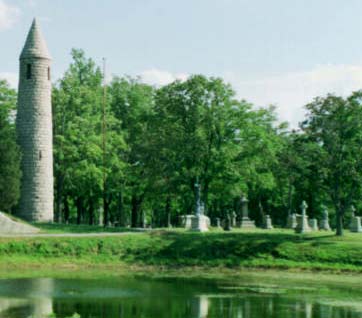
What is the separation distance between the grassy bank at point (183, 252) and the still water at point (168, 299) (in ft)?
22.7

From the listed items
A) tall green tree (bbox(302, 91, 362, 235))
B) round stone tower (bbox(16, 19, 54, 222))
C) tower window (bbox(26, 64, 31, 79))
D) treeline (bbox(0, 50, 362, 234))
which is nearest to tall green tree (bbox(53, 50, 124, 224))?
treeline (bbox(0, 50, 362, 234))

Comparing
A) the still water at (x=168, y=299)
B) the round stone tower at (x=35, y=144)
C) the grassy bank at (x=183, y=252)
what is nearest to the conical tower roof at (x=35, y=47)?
the round stone tower at (x=35, y=144)

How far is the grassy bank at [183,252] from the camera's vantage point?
39.5 meters

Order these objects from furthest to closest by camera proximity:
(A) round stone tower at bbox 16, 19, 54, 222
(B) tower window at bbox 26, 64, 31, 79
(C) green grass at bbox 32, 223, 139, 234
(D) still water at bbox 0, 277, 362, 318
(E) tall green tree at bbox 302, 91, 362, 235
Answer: (B) tower window at bbox 26, 64, 31, 79, (A) round stone tower at bbox 16, 19, 54, 222, (C) green grass at bbox 32, 223, 139, 234, (E) tall green tree at bbox 302, 91, 362, 235, (D) still water at bbox 0, 277, 362, 318

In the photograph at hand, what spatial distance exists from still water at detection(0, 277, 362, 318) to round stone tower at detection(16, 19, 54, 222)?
2337 cm

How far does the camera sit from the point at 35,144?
55.0 meters

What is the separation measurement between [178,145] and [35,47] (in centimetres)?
1443

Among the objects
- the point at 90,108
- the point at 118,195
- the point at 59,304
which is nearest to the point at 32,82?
the point at 90,108

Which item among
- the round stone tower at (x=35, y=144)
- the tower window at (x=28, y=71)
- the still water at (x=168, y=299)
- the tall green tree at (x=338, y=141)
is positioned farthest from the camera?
the tower window at (x=28, y=71)

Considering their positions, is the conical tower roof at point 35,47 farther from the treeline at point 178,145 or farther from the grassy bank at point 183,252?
the grassy bank at point 183,252

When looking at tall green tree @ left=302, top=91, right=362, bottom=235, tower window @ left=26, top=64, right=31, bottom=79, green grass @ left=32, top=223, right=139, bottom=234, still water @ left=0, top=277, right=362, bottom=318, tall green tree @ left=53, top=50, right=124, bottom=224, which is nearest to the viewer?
still water @ left=0, top=277, right=362, bottom=318

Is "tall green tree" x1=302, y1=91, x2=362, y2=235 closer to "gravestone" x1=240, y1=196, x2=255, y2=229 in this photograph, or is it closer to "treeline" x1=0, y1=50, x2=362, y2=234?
"treeline" x1=0, y1=50, x2=362, y2=234

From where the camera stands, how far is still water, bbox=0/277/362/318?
2330 centimetres

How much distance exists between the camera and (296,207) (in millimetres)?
79562
